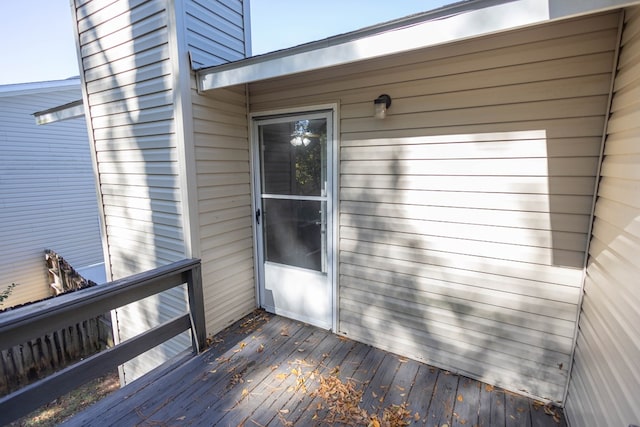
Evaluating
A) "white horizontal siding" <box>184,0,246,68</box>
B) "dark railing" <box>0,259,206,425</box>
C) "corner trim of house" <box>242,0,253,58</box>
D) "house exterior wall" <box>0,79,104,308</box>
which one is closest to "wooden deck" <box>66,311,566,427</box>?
"dark railing" <box>0,259,206,425</box>

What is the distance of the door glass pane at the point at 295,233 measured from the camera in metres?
2.76

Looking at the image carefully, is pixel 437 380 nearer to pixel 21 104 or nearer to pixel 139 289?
pixel 139 289

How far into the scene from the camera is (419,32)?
1570 millimetres

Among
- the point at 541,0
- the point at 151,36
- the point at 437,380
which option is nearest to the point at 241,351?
the point at 437,380

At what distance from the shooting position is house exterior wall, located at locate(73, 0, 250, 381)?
2.42 metres

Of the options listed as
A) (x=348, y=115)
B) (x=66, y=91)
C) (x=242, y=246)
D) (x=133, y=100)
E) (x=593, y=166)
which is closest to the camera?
(x=593, y=166)

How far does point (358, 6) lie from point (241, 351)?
4324 millimetres

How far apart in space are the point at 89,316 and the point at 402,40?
254cm

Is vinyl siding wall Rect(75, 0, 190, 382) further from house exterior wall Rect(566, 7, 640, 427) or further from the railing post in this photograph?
house exterior wall Rect(566, 7, 640, 427)

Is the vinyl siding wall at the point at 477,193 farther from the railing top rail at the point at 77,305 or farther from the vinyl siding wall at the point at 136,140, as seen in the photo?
the railing top rail at the point at 77,305

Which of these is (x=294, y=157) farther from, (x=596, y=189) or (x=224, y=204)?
(x=596, y=189)

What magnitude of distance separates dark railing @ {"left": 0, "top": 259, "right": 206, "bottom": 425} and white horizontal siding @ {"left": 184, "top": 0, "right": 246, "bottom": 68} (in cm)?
180

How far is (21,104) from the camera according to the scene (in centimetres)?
632

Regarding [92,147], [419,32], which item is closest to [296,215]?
[419,32]
